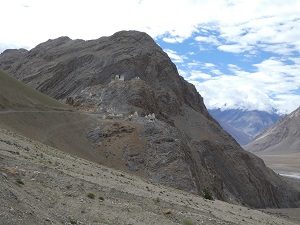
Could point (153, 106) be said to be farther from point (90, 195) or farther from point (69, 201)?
point (69, 201)

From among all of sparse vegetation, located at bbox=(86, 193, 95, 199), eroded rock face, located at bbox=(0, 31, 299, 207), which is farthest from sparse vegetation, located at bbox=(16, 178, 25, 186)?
eroded rock face, located at bbox=(0, 31, 299, 207)

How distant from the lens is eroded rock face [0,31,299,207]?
221 ft

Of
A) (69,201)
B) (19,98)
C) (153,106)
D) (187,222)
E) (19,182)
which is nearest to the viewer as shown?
(19,182)

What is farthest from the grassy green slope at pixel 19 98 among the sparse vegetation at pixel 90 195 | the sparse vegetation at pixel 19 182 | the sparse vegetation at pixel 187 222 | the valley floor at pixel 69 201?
the sparse vegetation at pixel 187 222

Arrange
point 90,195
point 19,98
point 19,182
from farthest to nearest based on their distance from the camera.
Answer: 1. point 19,98
2. point 90,195
3. point 19,182

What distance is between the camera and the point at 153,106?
95938 millimetres

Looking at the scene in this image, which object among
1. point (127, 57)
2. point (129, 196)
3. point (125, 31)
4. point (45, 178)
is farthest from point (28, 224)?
point (125, 31)

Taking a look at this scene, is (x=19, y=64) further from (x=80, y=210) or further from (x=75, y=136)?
(x=80, y=210)

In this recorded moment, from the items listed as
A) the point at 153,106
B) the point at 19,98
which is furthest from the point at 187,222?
the point at 153,106

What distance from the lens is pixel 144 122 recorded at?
7294 cm

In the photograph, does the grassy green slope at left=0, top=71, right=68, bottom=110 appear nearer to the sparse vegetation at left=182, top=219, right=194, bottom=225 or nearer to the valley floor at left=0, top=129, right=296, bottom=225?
the valley floor at left=0, top=129, right=296, bottom=225

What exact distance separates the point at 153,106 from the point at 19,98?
Answer: 32642 mm

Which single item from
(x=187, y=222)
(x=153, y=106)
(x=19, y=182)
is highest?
(x=153, y=106)

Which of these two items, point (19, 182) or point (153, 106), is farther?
point (153, 106)
